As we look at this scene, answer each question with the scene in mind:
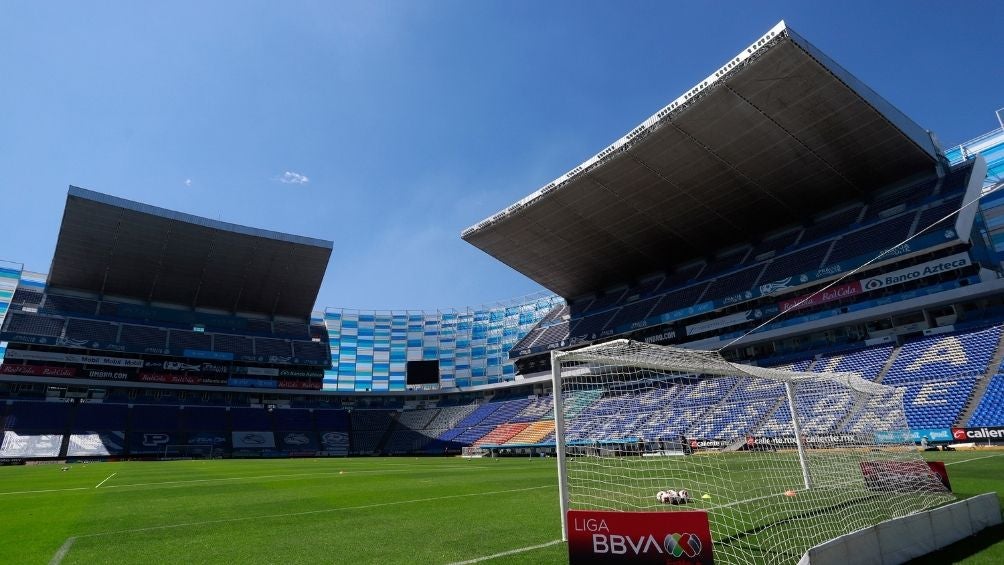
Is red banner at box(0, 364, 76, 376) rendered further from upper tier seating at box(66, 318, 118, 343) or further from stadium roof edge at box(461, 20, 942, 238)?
stadium roof edge at box(461, 20, 942, 238)

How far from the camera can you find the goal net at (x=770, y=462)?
5.96 metres

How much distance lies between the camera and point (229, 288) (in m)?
48.4

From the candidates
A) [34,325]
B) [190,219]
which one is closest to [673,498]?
[190,219]

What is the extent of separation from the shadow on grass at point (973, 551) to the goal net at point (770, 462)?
733 millimetres

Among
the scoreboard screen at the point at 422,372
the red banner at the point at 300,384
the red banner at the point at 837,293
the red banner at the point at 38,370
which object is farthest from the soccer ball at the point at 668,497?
the red banner at the point at 38,370

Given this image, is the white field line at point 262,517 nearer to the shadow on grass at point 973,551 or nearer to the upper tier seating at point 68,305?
the shadow on grass at point 973,551

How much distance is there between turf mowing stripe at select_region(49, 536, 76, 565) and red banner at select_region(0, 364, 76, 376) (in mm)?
46827

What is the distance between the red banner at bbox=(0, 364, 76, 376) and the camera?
39.7m

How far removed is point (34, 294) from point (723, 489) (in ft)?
192

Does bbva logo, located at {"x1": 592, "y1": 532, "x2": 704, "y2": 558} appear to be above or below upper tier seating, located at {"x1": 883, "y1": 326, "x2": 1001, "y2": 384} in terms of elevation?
below

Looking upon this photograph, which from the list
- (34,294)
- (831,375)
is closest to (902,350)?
(831,375)

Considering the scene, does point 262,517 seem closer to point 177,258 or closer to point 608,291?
point 608,291

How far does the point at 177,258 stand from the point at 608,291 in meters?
40.2

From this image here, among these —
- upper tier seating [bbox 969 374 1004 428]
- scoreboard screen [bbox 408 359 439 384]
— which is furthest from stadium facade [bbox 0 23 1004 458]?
scoreboard screen [bbox 408 359 439 384]
